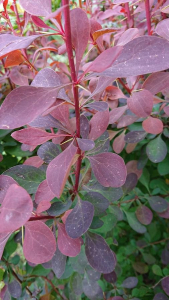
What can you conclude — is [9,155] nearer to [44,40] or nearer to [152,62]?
[44,40]

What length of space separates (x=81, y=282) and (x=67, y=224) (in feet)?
1.41

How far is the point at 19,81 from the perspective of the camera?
29.9 inches

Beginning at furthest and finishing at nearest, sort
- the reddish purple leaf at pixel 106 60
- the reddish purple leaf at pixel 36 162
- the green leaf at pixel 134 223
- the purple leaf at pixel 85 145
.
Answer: the green leaf at pixel 134 223
the reddish purple leaf at pixel 36 162
the purple leaf at pixel 85 145
the reddish purple leaf at pixel 106 60

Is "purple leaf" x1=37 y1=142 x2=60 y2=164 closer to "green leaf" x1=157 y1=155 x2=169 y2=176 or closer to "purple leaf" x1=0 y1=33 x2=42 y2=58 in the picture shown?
"purple leaf" x1=0 y1=33 x2=42 y2=58

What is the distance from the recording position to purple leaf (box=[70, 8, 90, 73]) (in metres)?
0.43

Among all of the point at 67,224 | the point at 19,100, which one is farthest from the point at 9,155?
the point at 19,100

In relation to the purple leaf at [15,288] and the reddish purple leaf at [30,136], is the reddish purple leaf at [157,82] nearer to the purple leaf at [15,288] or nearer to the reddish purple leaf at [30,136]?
the reddish purple leaf at [30,136]

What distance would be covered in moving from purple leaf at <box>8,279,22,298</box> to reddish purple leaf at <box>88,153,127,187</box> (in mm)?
438

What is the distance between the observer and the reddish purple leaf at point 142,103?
0.58 metres

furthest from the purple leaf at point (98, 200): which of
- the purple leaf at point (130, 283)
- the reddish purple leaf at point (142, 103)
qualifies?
the purple leaf at point (130, 283)

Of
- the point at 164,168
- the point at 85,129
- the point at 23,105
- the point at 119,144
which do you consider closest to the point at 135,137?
the point at 119,144

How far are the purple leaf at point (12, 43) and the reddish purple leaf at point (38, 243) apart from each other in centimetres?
30

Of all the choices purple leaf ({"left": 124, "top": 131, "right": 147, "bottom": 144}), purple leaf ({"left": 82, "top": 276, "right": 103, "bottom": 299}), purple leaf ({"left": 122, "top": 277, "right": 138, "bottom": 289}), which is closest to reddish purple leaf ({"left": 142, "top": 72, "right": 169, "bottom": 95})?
purple leaf ({"left": 124, "top": 131, "right": 147, "bottom": 144})

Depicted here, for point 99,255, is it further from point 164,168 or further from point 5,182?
point 164,168
